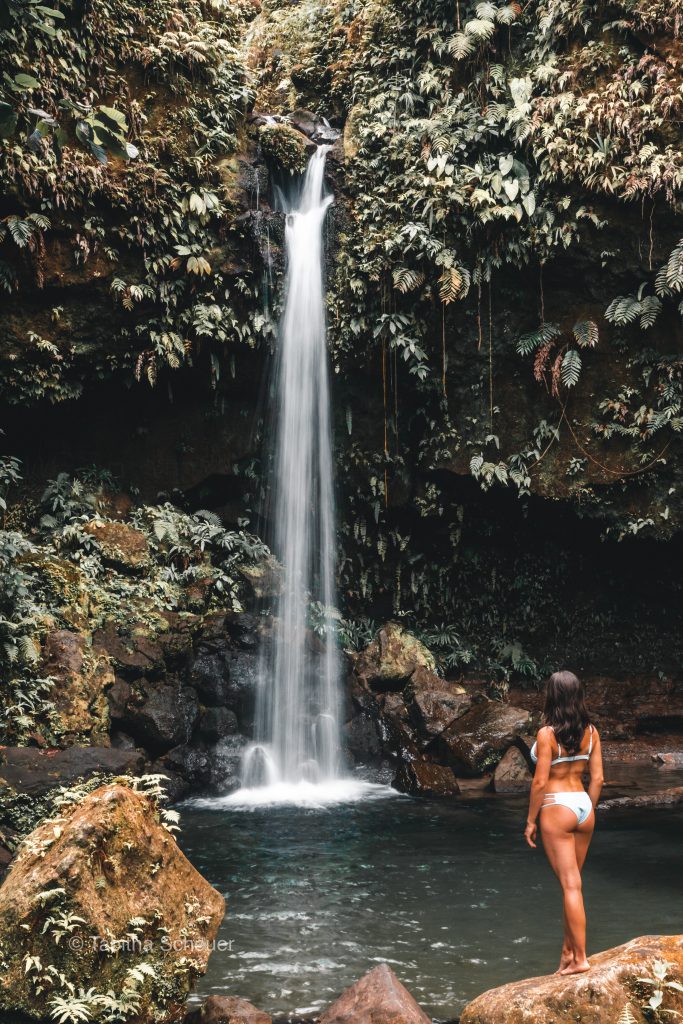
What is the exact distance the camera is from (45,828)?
5.01 meters

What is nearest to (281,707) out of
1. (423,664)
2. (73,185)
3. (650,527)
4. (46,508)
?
(423,664)

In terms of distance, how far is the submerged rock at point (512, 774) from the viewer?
1159cm

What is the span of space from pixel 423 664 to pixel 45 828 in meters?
9.89

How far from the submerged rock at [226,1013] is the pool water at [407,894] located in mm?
470

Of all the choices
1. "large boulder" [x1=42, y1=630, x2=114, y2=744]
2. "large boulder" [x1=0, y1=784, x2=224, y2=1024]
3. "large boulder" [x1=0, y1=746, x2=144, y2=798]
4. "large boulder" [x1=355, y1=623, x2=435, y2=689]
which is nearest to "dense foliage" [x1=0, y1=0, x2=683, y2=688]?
"large boulder" [x1=355, y1=623, x2=435, y2=689]

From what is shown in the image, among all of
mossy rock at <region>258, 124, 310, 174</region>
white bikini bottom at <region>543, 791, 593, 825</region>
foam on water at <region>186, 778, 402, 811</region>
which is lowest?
foam on water at <region>186, 778, 402, 811</region>

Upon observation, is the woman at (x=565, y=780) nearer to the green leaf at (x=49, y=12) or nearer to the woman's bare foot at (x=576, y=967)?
the woman's bare foot at (x=576, y=967)

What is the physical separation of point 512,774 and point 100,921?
27.5ft

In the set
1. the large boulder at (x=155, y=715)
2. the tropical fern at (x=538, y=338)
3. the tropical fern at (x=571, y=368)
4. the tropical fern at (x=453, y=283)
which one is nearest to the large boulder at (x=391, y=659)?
the large boulder at (x=155, y=715)

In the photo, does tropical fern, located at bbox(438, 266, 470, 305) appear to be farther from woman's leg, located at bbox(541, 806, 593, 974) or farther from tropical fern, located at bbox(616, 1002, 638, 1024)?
tropical fern, located at bbox(616, 1002, 638, 1024)

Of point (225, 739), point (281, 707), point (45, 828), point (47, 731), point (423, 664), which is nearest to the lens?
point (45, 828)

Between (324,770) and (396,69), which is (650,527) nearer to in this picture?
(324,770)

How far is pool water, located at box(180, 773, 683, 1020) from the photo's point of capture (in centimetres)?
580

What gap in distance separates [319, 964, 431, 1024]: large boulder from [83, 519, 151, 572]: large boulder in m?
9.54
